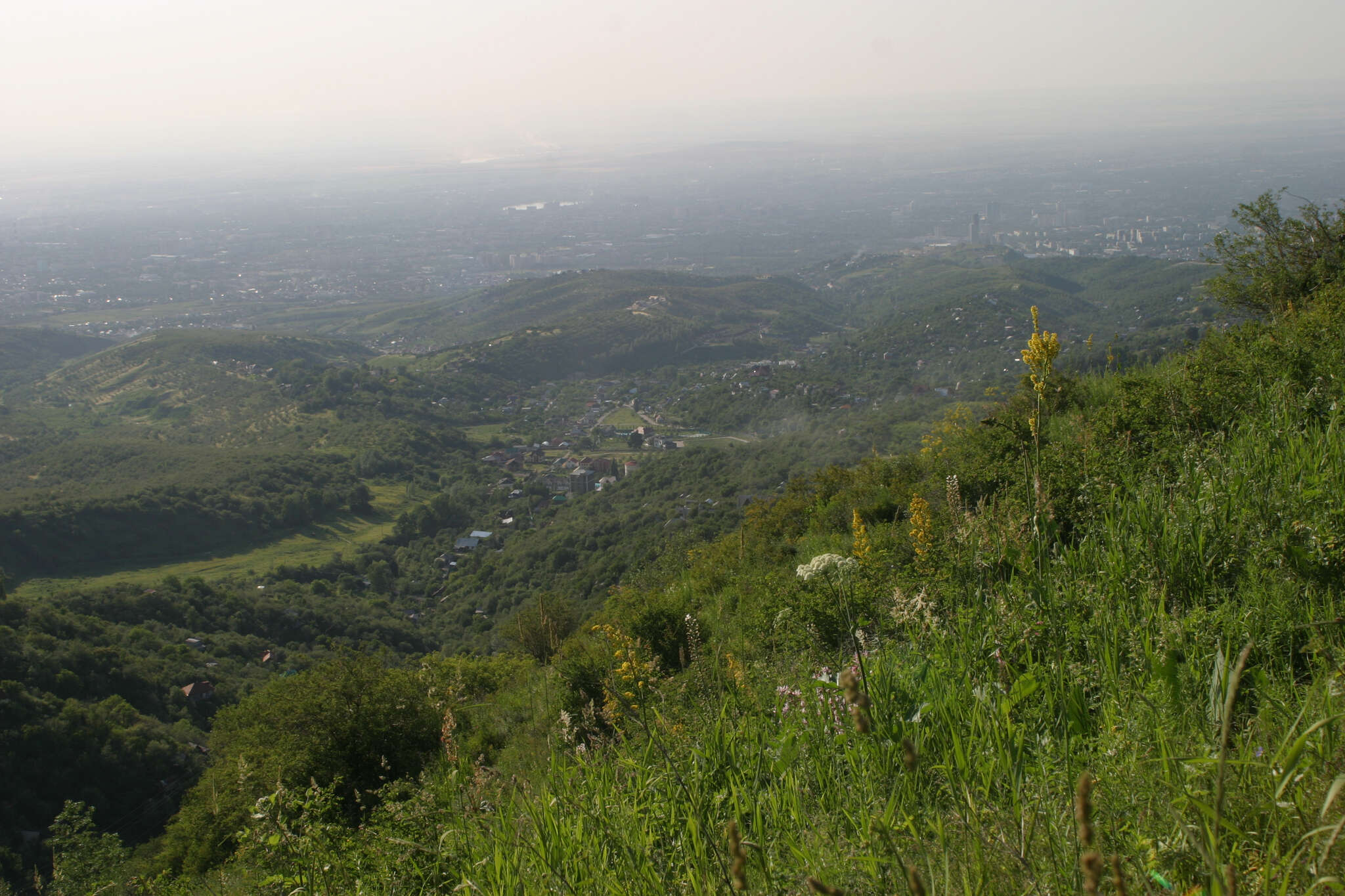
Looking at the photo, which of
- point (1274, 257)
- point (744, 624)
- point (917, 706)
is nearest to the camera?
point (917, 706)

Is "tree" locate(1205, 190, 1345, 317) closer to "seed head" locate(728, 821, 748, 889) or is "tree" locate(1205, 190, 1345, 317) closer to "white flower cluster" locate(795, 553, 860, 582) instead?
"white flower cluster" locate(795, 553, 860, 582)

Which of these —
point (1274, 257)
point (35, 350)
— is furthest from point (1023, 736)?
point (35, 350)

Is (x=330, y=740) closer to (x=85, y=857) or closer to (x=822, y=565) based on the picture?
(x=85, y=857)

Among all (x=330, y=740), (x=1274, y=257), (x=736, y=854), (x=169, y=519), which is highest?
(x=1274, y=257)

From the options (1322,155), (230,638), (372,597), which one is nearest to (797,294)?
(372,597)

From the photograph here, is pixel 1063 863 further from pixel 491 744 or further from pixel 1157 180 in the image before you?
pixel 1157 180

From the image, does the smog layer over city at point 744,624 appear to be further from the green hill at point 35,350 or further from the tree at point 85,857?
the green hill at point 35,350

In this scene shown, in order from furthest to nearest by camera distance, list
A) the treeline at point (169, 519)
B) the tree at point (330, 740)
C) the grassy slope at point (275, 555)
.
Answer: the treeline at point (169, 519) → the grassy slope at point (275, 555) → the tree at point (330, 740)

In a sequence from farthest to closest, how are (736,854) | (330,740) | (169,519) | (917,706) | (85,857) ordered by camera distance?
(169,519), (85,857), (330,740), (917,706), (736,854)

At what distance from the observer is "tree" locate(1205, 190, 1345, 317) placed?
9688 millimetres

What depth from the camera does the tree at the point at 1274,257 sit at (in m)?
9.69

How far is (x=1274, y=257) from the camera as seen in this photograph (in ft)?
35.9

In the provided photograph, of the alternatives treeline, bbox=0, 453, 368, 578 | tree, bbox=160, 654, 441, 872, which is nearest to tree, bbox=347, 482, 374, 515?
treeline, bbox=0, 453, 368, 578

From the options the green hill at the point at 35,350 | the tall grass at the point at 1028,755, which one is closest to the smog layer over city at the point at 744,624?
the tall grass at the point at 1028,755
